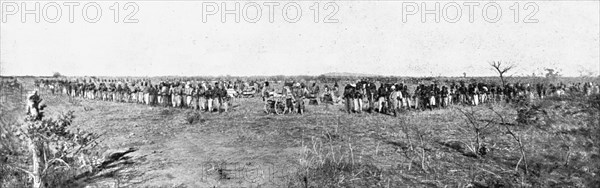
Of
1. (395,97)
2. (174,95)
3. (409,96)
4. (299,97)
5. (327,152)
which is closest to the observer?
(327,152)

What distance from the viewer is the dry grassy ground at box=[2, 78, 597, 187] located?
945 centimetres

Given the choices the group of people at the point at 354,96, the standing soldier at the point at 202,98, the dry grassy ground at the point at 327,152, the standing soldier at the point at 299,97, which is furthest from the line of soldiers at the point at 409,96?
the standing soldier at the point at 202,98

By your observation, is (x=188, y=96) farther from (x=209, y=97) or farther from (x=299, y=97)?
(x=299, y=97)

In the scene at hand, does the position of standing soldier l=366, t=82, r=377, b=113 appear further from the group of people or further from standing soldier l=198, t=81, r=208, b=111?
standing soldier l=198, t=81, r=208, b=111

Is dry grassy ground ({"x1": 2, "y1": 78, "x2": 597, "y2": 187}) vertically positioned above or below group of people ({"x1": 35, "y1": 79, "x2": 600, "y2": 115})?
below

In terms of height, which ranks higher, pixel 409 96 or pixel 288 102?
pixel 409 96

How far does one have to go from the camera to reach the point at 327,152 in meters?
11.3

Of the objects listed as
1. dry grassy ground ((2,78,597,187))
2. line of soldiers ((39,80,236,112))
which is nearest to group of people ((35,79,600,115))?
line of soldiers ((39,80,236,112))

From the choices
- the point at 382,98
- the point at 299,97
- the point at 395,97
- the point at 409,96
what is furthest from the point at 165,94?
the point at 409,96

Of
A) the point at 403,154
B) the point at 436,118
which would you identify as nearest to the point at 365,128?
the point at 403,154

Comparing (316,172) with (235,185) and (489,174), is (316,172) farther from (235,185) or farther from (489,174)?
(489,174)

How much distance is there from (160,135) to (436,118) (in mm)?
11764

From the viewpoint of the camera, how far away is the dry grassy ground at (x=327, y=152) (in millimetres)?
9453

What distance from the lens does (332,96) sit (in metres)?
23.2
